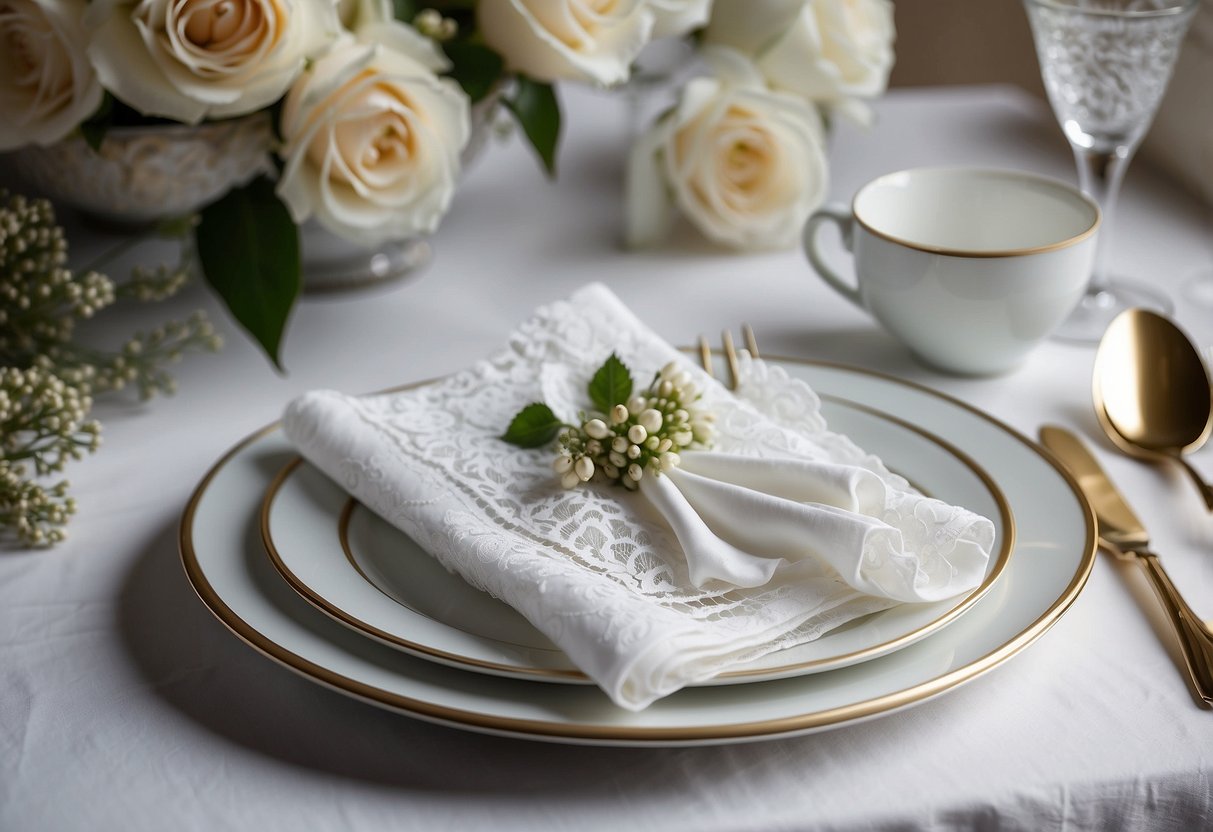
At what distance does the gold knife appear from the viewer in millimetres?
532

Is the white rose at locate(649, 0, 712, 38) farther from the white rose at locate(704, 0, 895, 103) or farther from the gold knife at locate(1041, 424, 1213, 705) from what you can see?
the gold knife at locate(1041, 424, 1213, 705)

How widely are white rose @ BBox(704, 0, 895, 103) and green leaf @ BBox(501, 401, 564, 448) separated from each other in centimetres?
48

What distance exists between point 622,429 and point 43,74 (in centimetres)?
43

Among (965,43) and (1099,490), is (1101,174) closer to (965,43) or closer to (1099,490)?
(1099,490)

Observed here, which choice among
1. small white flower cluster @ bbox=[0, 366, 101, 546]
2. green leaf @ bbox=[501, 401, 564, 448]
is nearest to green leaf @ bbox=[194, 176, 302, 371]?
small white flower cluster @ bbox=[0, 366, 101, 546]

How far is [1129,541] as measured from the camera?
0.61 meters

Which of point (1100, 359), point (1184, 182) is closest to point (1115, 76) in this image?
point (1100, 359)

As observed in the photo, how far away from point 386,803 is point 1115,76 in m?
0.68

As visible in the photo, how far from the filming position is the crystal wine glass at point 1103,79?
81 centimetres

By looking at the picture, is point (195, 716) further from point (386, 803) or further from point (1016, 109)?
point (1016, 109)

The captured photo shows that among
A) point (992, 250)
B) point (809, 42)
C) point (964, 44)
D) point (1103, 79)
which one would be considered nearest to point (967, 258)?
point (992, 250)

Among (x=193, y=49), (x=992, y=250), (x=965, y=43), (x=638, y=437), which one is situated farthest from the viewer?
(x=965, y=43)

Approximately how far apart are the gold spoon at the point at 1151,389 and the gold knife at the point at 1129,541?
37 millimetres

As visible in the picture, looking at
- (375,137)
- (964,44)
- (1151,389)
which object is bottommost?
(964,44)
